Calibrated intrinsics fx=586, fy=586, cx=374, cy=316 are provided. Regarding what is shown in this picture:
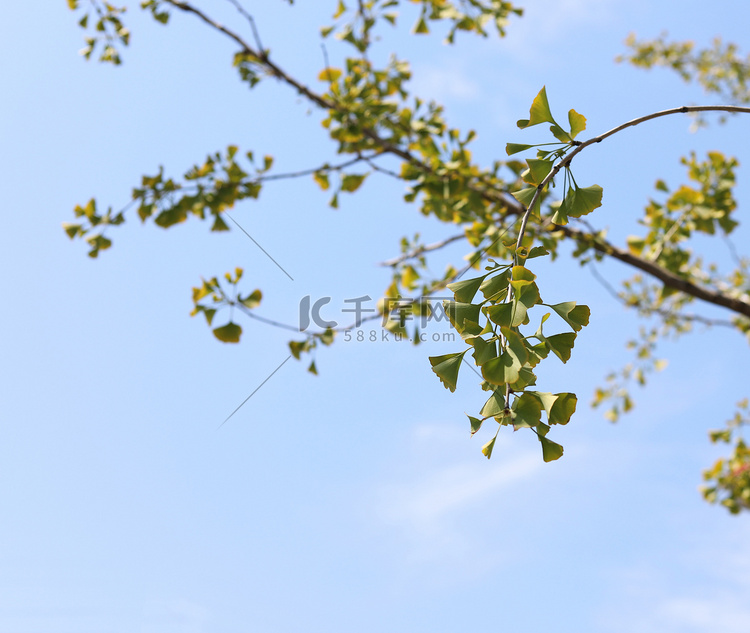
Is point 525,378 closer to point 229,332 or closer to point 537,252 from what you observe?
point 537,252

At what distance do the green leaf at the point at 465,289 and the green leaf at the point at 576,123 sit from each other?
0.74 feet

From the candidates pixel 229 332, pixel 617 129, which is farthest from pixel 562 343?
pixel 229 332

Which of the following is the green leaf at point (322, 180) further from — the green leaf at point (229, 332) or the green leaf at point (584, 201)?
the green leaf at point (584, 201)

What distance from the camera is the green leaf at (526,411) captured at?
0.69m

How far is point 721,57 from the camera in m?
5.14

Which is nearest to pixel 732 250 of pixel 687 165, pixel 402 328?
pixel 687 165

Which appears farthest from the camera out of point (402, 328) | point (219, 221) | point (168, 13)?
point (168, 13)

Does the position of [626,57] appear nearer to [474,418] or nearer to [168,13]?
[168,13]

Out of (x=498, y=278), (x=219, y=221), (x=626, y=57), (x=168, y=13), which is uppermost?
(x=626, y=57)

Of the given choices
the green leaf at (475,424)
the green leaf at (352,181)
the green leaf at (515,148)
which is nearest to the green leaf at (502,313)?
the green leaf at (475,424)

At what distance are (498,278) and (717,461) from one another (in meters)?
3.72

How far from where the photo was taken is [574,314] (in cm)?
74

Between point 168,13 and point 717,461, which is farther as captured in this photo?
point 717,461

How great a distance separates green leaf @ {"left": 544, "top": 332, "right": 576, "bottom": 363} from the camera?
28.8 inches
